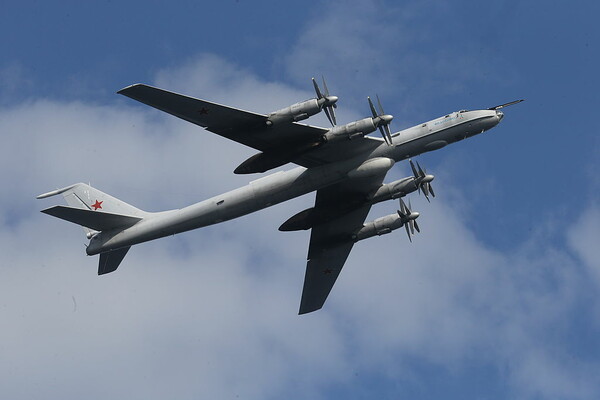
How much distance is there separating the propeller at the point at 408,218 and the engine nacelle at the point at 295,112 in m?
11.9

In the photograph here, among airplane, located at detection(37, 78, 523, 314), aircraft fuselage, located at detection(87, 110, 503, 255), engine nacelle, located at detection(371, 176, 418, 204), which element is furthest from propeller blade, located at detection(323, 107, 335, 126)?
engine nacelle, located at detection(371, 176, 418, 204)

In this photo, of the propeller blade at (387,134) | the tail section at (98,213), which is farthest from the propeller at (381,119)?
the tail section at (98,213)

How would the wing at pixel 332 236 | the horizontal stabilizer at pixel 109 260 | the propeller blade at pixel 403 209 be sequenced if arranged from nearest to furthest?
the wing at pixel 332 236 < the horizontal stabilizer at pixel 109 260 < the propeller blade at pixel 403 209

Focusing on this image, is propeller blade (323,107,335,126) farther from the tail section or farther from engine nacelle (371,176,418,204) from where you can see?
the tail section

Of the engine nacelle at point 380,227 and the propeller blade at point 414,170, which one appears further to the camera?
the engine nacelle at point 380,227

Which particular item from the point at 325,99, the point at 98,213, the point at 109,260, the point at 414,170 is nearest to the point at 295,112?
the point at 325,99

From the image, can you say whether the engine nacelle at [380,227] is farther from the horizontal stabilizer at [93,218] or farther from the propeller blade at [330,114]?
the horizontal stabilizer at [93,218]

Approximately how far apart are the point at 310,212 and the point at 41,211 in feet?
54.1

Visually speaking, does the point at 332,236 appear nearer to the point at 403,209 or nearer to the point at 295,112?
the point at 403,209

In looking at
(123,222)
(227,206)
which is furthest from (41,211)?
(227,206)

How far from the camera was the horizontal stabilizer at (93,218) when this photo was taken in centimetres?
4950

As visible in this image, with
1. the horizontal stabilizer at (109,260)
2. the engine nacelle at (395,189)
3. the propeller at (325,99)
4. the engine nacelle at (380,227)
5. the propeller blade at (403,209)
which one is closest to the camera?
the propeller at (325,99)

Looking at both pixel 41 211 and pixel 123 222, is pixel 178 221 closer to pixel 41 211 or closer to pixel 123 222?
pixel 123 222

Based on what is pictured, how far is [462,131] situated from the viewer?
167ft
